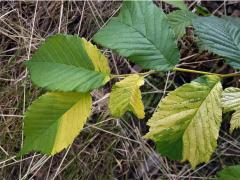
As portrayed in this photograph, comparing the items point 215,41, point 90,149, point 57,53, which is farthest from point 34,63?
point 90,149

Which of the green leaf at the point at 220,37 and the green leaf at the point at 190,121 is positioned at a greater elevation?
the green leaf at the point at 220,37

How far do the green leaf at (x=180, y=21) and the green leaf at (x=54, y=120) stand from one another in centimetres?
48

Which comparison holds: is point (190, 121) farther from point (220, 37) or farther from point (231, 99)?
point (220, 37)

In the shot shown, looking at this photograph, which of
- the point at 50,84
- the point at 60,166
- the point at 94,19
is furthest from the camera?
the point at 94,19

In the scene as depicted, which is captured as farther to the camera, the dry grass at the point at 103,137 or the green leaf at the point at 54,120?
the dry grass at the point at 103,137

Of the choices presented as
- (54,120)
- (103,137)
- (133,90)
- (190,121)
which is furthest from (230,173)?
(103,137)

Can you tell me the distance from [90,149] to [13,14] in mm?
675

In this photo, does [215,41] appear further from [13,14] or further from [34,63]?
[13,14]

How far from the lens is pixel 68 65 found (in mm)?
958

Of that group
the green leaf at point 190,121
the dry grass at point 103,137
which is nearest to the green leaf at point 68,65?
the green leaf at point 190,121

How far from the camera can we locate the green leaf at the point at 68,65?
0.92 m

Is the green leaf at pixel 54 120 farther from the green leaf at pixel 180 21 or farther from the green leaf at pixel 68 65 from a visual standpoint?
the green leaf at pixel 180 21

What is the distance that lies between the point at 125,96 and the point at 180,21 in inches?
18.8

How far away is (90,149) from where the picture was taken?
1505 mm
